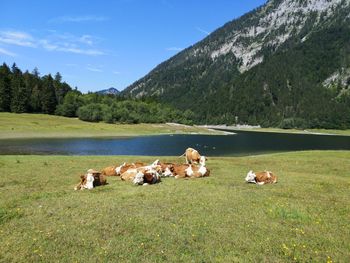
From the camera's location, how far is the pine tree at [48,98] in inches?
5625

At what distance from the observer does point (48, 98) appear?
14388 cm

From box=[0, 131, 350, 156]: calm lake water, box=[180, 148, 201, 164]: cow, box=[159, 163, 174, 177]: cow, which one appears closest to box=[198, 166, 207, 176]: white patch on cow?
box=[159, 163, 174, 177]: cow

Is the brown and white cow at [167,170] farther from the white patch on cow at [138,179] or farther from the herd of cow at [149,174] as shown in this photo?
the white patch on cow at [138,179]

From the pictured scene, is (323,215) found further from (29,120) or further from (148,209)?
(29,120)

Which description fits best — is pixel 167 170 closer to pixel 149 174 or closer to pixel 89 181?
pixel 149 174

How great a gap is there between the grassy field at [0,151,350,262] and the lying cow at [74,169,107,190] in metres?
0.58

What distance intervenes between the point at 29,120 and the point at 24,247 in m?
115

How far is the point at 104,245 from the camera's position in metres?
10.6

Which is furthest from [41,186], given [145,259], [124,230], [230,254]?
[230,254]

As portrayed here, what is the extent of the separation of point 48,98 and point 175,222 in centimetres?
14155

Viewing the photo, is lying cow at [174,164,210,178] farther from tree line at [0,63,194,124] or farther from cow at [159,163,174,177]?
tree line at [0,63,194,124]

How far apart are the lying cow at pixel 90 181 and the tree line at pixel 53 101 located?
123452 millimetres

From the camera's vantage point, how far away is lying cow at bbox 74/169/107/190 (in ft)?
60.0

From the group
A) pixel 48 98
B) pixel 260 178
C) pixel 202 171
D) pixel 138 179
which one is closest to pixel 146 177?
pixel 138 179
